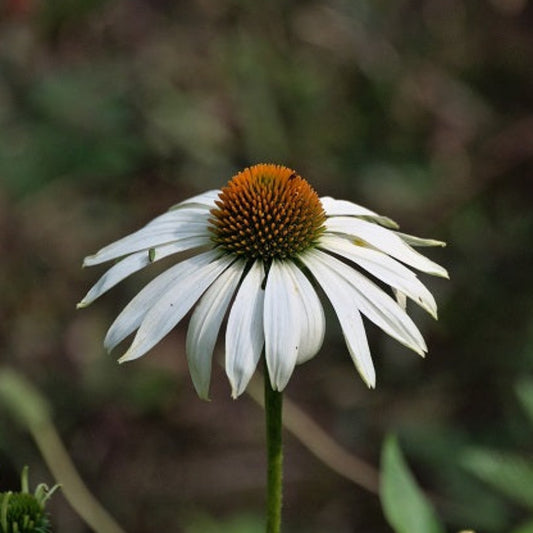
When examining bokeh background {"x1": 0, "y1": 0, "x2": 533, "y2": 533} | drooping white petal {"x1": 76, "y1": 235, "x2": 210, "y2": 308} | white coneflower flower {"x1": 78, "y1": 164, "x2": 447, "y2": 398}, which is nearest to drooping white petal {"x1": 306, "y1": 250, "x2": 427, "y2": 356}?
white coneflower flower {"x1": 78, "y1": 164, "x2": 447, "y2": 398}

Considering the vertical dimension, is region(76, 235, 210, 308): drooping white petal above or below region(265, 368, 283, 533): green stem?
above

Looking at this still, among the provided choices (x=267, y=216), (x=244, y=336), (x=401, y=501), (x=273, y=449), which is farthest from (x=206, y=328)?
(x=401, y=501)

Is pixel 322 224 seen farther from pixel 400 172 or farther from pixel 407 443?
pixel 400 172

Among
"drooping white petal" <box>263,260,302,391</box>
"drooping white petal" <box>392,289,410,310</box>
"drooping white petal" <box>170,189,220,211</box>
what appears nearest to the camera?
"drooping white petal" <box>263,260,302,391</box>

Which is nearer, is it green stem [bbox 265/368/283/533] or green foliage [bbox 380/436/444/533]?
green stem [bbox 265/368/283/533]

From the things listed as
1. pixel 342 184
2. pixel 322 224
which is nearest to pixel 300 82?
pixel 342 184

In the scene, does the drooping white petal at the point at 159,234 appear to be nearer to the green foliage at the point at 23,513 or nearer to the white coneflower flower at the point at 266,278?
the white coneflower flower at the point at 266,278

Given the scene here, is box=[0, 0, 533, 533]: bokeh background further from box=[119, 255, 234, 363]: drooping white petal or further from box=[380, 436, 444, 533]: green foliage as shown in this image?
box=[119, 255, 234, 363]: drooping white petal
